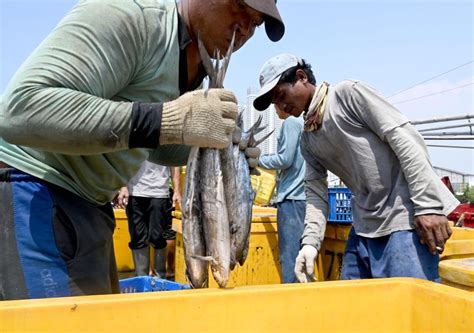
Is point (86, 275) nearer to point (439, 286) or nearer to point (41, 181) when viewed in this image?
point (41, 181)

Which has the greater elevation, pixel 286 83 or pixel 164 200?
pixel 286 83

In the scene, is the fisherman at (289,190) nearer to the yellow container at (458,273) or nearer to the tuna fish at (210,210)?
the yellow container at (458,273)

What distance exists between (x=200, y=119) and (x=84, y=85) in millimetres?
331

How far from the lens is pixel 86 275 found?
1.47 m

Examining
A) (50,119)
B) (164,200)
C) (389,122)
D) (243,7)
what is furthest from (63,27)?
(164,200)

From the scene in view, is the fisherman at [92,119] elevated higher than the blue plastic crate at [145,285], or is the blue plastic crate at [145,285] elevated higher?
the fisherman at [92,119]

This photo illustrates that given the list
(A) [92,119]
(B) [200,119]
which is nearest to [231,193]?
(B) [200,119]

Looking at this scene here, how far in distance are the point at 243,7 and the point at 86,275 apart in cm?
100

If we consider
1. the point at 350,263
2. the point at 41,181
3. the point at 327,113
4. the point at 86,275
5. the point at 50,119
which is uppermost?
the point at 327,113

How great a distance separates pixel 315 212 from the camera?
2975 mm

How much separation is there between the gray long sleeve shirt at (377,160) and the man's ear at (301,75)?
0.29 metres

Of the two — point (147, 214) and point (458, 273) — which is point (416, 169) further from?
point (147, 214)

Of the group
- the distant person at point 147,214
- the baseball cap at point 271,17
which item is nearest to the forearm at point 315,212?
the baseball cap at point 271,17

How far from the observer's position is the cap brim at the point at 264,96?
2.80 m
